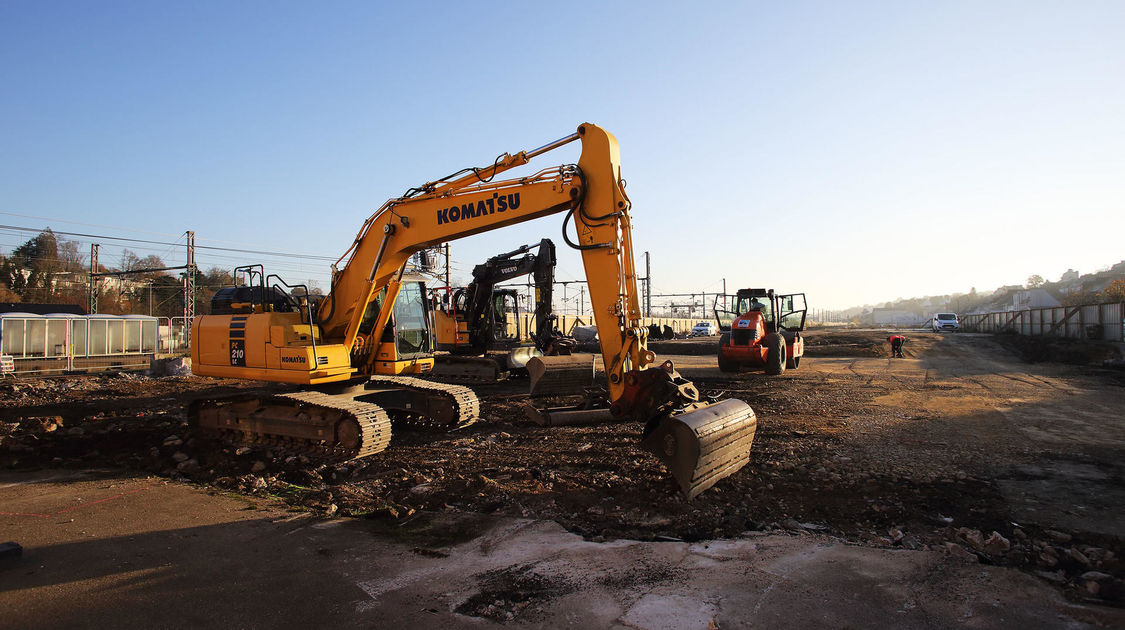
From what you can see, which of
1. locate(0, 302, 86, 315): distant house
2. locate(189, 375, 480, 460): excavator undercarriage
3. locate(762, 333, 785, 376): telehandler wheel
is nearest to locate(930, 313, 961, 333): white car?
locate(762, 333, 785, 376): telehandler wheel

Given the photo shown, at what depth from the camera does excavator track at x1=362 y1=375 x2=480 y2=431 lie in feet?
30.6

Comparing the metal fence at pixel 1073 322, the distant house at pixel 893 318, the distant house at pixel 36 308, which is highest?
the distant house at pixel 36 308

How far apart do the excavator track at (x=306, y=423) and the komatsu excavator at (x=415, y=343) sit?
0.8 inches

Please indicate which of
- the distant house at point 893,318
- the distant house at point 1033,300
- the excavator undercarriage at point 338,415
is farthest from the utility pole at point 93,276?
the distant house at point 893,318

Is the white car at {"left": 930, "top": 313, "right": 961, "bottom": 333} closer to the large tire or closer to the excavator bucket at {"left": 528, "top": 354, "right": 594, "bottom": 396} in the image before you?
the large tire

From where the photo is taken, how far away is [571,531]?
5.12 meters

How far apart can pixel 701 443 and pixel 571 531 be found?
4.76 ft

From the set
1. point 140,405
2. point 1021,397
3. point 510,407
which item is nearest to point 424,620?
point 510,407

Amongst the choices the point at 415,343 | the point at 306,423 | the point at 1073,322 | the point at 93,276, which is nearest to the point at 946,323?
the point at 1073,322

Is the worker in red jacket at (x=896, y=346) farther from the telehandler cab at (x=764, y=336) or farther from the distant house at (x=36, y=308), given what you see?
the distant house at (x=36, y=308)

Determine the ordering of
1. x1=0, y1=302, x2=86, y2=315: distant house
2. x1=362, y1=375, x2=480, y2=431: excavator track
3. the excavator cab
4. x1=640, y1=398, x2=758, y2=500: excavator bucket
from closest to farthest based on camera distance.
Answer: x1=640, y1=398, x2=758, y2=500: excavator bucket
x1=362, y1=375, x2=480, y2=431: excavator track
the excavator cab
x1=0, y1=302, x2=86, y2=315: distant house

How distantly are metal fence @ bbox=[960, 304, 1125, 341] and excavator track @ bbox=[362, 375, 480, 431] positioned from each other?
28631 millimetres

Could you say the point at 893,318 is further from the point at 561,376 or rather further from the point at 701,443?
the point at 701,443

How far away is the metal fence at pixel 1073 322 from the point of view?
25.6 m
